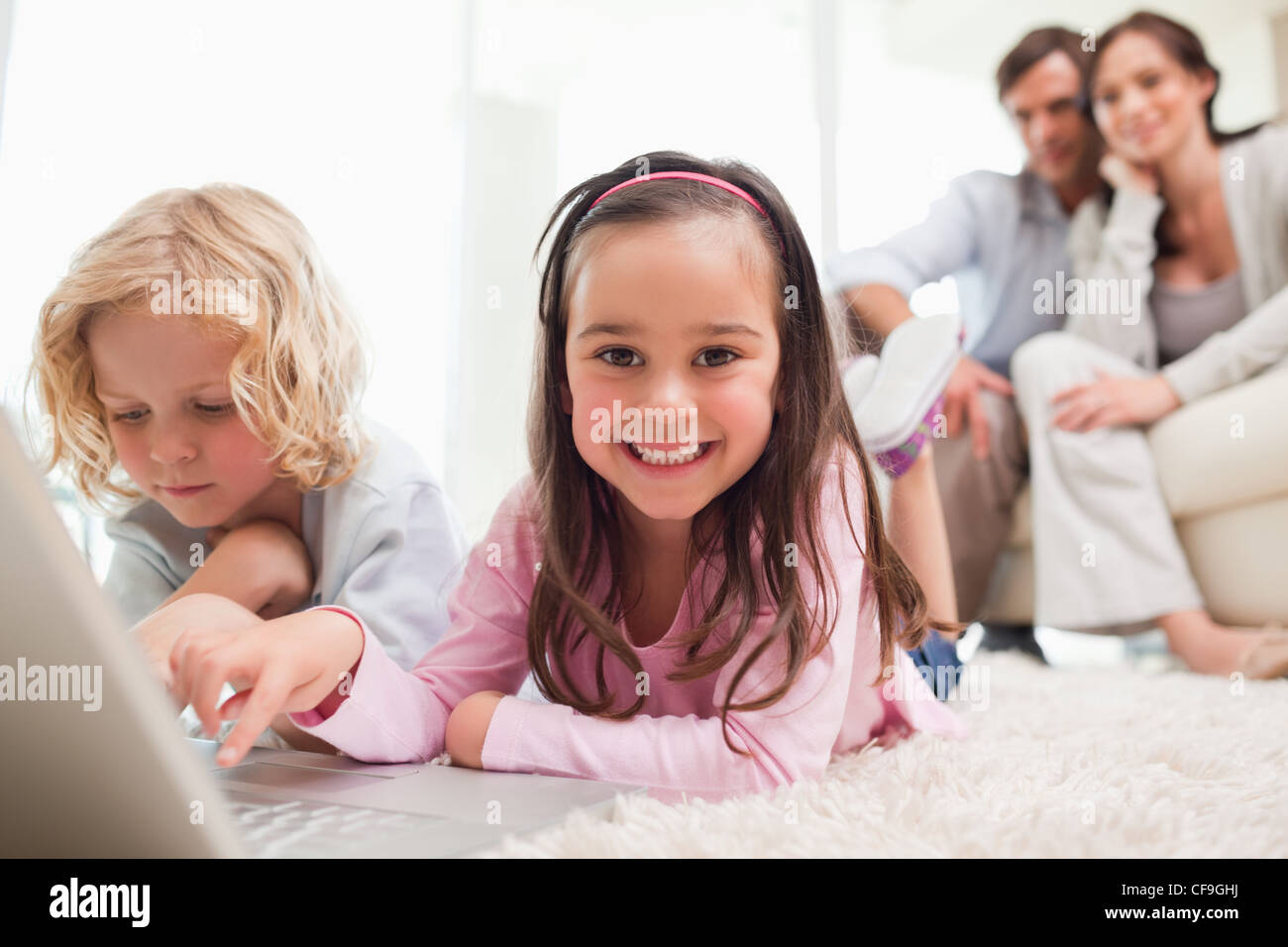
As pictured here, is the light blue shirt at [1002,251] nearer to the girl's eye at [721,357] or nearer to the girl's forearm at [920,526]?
the girl's forearm at [920,526]

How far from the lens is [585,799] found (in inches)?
Result: 22.4

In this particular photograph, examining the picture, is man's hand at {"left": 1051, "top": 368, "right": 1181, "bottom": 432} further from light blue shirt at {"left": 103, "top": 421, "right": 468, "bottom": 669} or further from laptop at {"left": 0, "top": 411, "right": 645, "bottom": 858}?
laptop at {"left": 0, "top": 411, "right": 645, "bottom": 858}

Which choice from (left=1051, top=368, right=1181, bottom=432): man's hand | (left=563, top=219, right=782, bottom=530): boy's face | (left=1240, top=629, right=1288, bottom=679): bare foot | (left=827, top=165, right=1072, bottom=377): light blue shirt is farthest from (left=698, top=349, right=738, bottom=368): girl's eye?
(left=827, top=165, right=1072, bottom=377): light blue shirt

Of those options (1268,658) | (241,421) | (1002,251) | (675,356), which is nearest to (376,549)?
(241,421)

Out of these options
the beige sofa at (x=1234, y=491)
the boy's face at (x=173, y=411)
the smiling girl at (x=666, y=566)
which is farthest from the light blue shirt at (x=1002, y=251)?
the boy's face at (x=173, y=411)

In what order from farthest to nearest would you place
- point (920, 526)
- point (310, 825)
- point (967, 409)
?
point (967, 409) → point (920, 526) → point (310, 825)

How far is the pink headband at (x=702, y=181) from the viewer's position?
778 millimetres

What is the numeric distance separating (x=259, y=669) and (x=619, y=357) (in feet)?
1.09

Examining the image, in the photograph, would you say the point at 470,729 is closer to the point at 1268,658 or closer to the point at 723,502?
the point at 723,502

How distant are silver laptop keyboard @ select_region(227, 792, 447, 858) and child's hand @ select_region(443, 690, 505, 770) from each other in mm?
139

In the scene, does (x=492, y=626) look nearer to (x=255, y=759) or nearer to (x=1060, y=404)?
(x=255, y=759)

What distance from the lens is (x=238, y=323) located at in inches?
34.7

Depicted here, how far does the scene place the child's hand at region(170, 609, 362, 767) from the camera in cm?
54

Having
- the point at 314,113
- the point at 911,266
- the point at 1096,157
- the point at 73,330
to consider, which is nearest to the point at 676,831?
the point at 73,330
